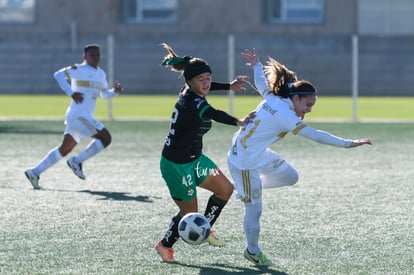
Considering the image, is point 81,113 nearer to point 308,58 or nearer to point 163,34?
point 308,58

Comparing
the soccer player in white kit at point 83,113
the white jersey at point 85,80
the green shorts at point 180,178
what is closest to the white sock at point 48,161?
the soccer player in white kit at point 83,113

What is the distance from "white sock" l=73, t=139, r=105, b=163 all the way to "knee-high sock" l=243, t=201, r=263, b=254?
18.6ft

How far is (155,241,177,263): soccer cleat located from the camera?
27.3 ft

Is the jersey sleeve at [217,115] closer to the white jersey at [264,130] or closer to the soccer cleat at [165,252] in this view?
the white jersey at [264,130]

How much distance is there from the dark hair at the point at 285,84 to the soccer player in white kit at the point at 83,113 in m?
5.47

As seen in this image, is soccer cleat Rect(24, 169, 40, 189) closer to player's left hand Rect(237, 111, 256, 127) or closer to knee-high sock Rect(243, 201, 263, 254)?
knee-high sock Rect(243, 201, 263, 254)

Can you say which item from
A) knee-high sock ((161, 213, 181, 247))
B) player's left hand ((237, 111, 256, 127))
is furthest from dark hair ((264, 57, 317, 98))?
knee-high sock ((161, 213, 181, 247))

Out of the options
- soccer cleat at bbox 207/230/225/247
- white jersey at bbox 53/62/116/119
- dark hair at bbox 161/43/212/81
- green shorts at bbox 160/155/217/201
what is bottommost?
soccer cleat at bbox 207/230/225/247

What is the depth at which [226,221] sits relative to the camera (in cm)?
→ 1032

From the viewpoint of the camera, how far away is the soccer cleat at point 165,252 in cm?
831

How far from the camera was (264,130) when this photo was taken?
324 inches

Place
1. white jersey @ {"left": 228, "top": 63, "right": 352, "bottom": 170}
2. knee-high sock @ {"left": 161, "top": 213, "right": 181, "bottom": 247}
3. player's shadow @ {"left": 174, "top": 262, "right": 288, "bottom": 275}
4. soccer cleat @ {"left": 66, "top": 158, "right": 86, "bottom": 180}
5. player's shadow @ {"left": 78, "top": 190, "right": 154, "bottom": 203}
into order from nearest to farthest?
player's shadow @ {"left": 174, "top": 262, "right": 288, "bottom": 275} < white jersey @ {"left": 228, "top": 63, "right": 352, "bottom": 170} < knee-high sock @ {"left": 161, "top": 213, "right": 181, "bottom": 247} < player's shadow @ {"left": 78, "top": 190, "right": 154, "bottom": 203} < soccer cleat @ {"left": 66, "top": 158, "right": 86, "bottom": 180}

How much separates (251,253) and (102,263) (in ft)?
3.68

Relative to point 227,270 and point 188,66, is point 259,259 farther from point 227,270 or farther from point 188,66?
point 188,66
